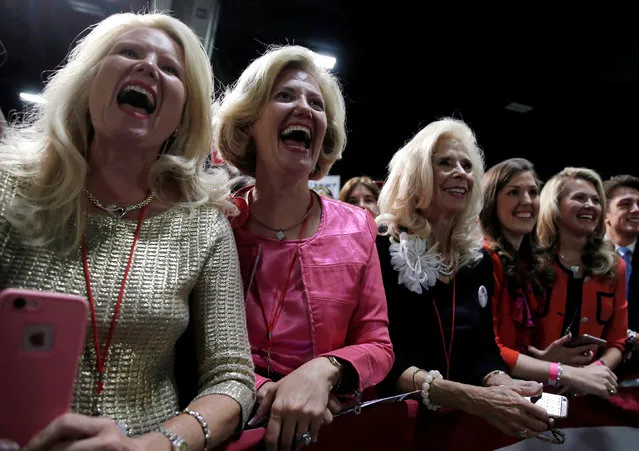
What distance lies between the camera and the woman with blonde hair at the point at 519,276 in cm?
221

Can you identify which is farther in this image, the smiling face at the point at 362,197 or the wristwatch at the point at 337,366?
the smiling face at the point at 362,197

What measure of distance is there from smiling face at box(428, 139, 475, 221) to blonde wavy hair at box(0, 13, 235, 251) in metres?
1.09

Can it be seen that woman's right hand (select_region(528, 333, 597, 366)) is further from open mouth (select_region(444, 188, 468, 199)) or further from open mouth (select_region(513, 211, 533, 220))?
open mouth (select_region(444, 188, 468, 199))

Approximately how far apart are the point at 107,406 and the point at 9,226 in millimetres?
466

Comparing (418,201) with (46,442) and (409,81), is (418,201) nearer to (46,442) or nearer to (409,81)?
(46,442)

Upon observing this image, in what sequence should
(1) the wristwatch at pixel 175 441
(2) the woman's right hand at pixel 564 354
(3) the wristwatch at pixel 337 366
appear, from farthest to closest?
(2) the woman's right hand at pixel 564 354, (3) the wristwatch at pixel 337 366, (1) the wristwatch at pixel 175 441

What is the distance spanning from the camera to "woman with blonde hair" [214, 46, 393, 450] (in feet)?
5.00

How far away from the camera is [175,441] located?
1.02m

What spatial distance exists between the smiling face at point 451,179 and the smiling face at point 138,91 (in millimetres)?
1274

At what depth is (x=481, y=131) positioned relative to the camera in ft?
26.6

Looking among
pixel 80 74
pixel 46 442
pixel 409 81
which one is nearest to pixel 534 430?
pixel 46 442

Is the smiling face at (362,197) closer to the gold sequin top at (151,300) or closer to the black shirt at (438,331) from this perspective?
the black shirt at (438,331)

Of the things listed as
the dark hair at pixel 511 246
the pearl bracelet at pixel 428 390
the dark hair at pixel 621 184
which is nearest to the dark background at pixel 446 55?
the dark hair at pixel 621 184

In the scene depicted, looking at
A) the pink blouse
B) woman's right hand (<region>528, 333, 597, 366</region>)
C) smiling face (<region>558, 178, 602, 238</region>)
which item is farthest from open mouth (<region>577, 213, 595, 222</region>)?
the pink blouse
